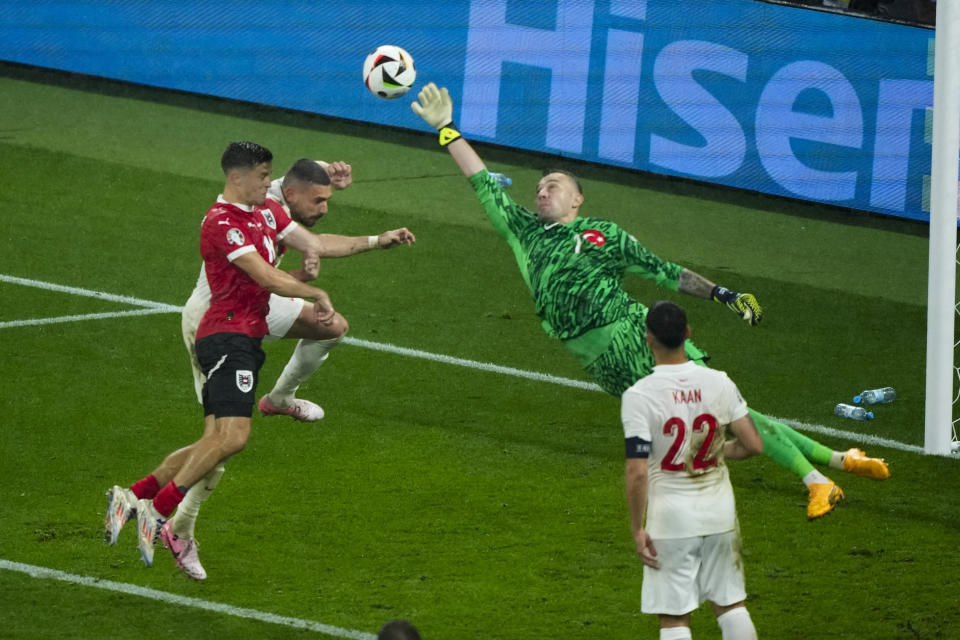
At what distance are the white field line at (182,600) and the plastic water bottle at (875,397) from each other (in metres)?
5.14

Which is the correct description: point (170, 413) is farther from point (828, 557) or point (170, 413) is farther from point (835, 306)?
point (835, 306)

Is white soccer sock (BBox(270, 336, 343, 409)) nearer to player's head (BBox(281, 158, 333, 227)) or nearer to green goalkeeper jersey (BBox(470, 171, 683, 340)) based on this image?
player's head (BBox(281, 158, 333, 227))

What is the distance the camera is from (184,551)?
336 inches

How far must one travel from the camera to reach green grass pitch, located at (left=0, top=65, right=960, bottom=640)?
848cm

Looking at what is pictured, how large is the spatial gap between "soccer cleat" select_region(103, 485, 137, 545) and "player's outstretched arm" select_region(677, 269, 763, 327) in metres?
3.10

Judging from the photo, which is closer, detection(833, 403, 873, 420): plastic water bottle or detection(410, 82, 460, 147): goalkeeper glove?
detection(410, 82, 460, 147): goalkeeper glove


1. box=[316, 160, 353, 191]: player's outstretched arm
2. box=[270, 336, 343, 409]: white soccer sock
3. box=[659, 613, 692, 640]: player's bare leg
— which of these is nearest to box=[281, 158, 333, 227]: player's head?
box=[316, 160, 353, 191]: player's outstretched arm

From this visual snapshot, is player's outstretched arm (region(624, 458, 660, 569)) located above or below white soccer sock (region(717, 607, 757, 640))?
above

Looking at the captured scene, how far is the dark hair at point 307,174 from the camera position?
9812mm

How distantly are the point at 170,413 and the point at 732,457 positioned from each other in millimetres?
5127

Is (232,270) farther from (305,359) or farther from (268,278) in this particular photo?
(305,359)

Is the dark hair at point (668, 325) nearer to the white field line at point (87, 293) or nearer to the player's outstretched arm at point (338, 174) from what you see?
the player's outstretched arm at point (338, 174)

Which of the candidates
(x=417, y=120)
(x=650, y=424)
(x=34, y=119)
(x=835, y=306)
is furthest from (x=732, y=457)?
(x=34, y=119)

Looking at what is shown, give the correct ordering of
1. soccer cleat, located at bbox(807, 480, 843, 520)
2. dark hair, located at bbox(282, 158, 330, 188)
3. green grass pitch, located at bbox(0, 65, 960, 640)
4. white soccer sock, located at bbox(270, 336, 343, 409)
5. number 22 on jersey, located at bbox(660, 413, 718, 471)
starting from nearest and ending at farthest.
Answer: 1. number 22 on jersey, located at bbox(660, 413, 718, 471)
2. soccer cleat, located at bbox(807, 480, 843, 520)
3. green grass pitch, located at bbox(0, 65, 960, 640)
4. dark hair, located at bbox(282, 158, 330, 188)
5. white soccer sock, located at bbox(270, 336, 343, 409)
